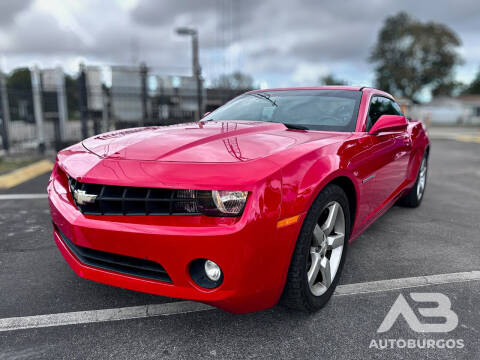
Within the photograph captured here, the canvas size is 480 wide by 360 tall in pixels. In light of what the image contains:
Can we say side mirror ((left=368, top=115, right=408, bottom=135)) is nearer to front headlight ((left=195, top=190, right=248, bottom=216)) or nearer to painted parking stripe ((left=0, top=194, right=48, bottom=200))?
front headlight ((left=195, top=190, right=248, bottom=216))

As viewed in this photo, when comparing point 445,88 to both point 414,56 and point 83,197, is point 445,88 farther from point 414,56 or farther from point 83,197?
point 83,197

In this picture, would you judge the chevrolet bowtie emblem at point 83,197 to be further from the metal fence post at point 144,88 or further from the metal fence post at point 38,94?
the metal fence post at point 38,94

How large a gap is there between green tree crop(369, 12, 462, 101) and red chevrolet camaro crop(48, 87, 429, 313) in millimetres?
54932

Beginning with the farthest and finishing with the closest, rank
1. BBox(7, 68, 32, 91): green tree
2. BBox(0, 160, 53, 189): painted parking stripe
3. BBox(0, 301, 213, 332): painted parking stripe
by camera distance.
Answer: BBox(7, 68, 32, 91): green tree, BBox(0, 160, 53, 189): painted parking stripe, BBox(0, 301, 213, 332): painted parking stripe

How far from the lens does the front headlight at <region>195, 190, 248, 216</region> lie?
1.75 metres

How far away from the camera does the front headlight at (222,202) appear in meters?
1.75

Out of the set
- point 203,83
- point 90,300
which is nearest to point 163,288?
point 90,300

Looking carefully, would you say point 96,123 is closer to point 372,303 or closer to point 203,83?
point 203,83

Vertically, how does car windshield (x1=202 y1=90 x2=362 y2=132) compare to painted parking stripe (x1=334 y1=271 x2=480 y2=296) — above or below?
above

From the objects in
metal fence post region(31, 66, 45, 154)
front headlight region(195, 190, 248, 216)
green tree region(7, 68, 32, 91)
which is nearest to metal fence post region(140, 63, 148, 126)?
metal fence post region(31, 66, 45, 154)

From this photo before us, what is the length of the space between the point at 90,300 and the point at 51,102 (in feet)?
46.0

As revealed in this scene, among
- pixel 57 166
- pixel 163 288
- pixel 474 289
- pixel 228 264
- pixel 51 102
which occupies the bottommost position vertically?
pixel 474 289

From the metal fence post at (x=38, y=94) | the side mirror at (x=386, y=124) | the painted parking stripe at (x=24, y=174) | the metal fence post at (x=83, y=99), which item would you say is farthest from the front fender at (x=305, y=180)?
the metal fence post at (x=38, y=94)

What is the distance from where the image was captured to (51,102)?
14359 mm
